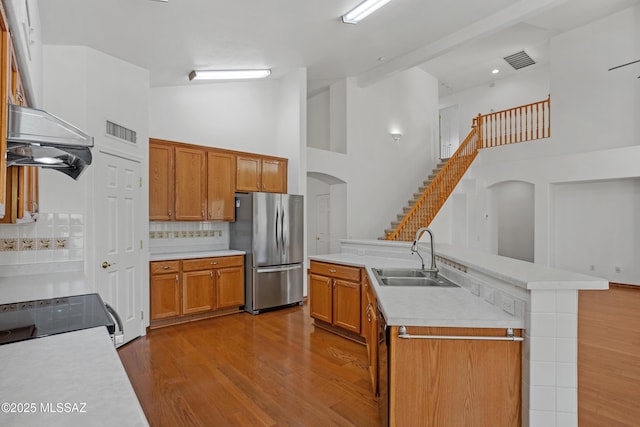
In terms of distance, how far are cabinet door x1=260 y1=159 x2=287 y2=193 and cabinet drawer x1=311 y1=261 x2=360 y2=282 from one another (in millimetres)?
1800

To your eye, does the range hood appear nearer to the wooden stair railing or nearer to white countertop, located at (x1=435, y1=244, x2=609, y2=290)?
white countertop, located at (x1=435, y1=244, x2=609, y2=290)

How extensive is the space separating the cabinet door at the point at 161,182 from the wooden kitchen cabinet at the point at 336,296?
6.83 feet

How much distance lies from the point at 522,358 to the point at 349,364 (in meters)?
1.84

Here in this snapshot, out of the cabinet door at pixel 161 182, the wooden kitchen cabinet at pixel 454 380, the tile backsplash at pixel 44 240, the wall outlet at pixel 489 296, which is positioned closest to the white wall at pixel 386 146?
the cabinet door at pixel 161 182

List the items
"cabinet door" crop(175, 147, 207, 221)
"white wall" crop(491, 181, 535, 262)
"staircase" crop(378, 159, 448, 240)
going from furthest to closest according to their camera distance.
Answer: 1. "white wall" crop(491, 181, 535, 262)
2. "staircase" crop(378, 159, 448, 240)
3. "cabinet door" crop(175, 147, 207, 221)

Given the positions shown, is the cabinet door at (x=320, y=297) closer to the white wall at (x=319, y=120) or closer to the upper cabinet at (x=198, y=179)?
the upper cabinet at (x=198, y=179)

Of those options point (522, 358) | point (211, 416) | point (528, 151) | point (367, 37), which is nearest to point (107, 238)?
point (211, 416)

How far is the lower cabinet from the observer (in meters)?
4.31

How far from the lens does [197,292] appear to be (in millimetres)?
4605

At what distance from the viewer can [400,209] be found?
345 inches

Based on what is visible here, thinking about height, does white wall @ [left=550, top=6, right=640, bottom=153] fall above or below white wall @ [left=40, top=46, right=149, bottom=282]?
above

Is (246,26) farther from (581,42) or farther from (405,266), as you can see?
(581,42)

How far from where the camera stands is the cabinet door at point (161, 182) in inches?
175

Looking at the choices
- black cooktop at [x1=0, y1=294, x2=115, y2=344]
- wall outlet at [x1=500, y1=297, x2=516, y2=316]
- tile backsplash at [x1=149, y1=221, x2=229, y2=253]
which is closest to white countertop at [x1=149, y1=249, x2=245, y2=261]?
tile backsplash at [x1=149, y1=221, x2=229, y2=253]
